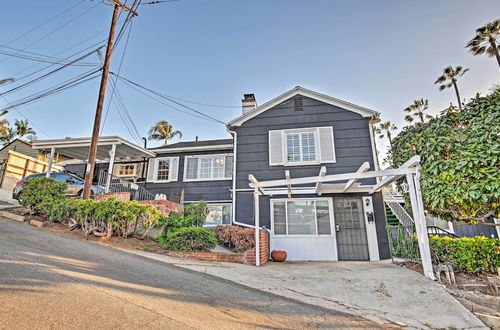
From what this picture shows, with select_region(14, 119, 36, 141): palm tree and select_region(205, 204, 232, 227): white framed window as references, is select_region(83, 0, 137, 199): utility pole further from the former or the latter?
select_region(14, 119, 36, 141): palm tree

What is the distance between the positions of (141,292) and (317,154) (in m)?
8.00

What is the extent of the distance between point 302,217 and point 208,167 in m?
5.13

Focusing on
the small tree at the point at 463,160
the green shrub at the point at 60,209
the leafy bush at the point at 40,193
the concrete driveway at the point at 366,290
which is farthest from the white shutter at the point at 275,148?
the leafy bush at the point at 40,193

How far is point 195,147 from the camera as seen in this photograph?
12.4 metres

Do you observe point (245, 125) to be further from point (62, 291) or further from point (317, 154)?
point (62, 291)

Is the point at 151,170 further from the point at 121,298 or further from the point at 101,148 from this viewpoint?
the point at 121,298

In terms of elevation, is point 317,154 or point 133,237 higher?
point 317,154

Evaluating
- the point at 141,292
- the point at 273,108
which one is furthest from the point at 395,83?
the point at 141,292

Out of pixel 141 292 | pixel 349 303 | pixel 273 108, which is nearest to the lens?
pixel 141 292

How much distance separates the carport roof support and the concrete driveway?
276 inches

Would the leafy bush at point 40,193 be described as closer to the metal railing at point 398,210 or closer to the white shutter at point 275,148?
the white shutter at point 275,148

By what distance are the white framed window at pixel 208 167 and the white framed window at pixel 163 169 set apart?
0.60 m

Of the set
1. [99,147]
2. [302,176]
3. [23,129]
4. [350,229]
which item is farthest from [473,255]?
[23,129]

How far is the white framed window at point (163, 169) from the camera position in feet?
41.3
